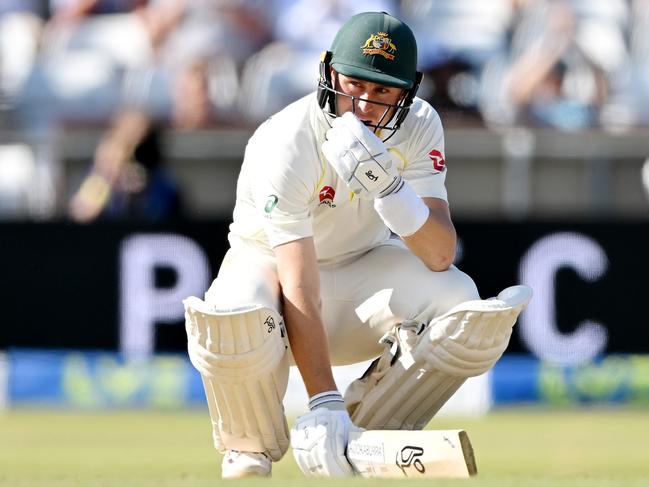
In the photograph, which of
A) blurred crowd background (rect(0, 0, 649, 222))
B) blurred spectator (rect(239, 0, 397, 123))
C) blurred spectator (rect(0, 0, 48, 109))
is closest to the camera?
→ blurred crowd background (rect(0, 0, 649, 222))

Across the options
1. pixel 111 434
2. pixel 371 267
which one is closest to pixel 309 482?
pixel 371 267

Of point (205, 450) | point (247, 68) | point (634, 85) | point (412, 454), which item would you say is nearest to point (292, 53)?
point (247, 68)

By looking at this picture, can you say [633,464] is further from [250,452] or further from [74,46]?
[74,46]

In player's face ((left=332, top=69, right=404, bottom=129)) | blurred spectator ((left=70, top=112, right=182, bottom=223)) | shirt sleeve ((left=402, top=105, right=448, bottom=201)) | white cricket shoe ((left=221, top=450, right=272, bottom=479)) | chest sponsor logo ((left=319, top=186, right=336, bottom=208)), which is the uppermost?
player's face ((left=332, top=69, right=404, bottom=129))

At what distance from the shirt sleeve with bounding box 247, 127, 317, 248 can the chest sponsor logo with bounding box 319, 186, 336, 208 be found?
0.05 metres

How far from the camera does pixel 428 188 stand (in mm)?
3480

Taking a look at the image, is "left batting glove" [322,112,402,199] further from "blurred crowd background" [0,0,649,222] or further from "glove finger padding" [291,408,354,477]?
"blurred crowd background" [0,0,649,222]

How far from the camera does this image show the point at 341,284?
365 cm

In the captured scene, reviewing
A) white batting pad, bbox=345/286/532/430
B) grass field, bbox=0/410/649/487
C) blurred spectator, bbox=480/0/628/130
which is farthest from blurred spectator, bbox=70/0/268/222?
white batting pad, bbox=345/286/532/430

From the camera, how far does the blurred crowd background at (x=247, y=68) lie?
291 inches

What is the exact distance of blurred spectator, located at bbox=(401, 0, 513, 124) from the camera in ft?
24.3

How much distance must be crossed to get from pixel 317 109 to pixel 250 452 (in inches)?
34.2

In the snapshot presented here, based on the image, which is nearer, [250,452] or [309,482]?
[309,482]

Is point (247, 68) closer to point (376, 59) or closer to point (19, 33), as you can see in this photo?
point (19, 33)
